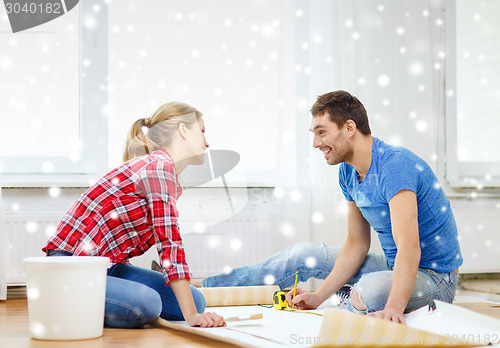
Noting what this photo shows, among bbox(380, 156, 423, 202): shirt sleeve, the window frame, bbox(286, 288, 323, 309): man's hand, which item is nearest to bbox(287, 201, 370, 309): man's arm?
bbox(286, 288, 323, 309): man's hand

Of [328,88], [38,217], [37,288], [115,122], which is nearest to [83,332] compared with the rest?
[37,288]

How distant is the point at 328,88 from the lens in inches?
105

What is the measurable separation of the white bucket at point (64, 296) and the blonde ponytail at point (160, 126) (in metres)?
0.46

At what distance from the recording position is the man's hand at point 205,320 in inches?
58.9

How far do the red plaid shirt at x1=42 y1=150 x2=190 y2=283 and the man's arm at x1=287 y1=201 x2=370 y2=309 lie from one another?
1.77 ft

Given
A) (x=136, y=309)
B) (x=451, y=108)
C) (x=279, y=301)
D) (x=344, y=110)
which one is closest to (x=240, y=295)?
(x=279, y=301)

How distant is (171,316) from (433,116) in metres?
1.73

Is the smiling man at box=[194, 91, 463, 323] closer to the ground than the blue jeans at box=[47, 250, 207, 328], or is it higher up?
higher up

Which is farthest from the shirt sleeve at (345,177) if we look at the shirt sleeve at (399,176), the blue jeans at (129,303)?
the blue jeans at (129,303)

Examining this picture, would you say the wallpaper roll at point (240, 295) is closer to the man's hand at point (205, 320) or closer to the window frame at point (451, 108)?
the man's hand at point (205, 320)

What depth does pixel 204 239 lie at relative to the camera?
259cm

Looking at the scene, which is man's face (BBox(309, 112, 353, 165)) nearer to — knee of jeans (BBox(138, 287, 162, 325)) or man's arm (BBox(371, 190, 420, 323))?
man's arm (BBox(371, 190, 420, 323))

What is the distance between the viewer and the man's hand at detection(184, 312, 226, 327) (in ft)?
4.91

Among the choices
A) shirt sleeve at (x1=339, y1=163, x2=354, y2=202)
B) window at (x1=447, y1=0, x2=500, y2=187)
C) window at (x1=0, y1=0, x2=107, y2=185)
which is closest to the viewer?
shirt sleeve at (x1=339, y1=163, x2=354, y2=202)
